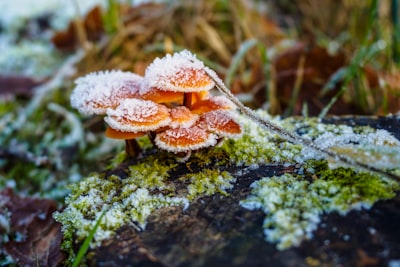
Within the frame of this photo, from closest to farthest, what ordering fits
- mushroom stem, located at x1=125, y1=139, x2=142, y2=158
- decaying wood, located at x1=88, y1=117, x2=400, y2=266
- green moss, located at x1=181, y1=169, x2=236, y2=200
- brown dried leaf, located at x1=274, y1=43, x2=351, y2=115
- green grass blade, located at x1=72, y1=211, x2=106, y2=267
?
1. decaying wood, located at x1=88, y1=117, x2=400, y2=266
2. green grass blade, located at x1=72, y1=211, x2=106, y2=267
3. green moss, located at x1=181, y1=169, x2=236, y2=200
4. mushroom stem, located at x1=125, y1=139, x2=142, y2=158
5. brown dried leaf, located at x1=274, y1=43, x2=351, y2=115

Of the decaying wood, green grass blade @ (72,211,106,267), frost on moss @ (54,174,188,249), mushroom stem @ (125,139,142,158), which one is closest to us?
the decaying wood

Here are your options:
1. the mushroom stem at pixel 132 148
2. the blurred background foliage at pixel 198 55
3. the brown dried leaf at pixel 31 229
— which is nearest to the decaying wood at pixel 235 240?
the mushroom stem at pixel 132 148

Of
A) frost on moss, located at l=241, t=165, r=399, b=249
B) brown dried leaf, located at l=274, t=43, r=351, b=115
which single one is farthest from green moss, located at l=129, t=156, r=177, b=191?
brown dried leaf, located at l=274, t=43, r=351, b=115

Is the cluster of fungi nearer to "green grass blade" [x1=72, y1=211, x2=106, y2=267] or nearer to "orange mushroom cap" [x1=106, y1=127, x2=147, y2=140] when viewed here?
"orange mushroom cap" [x1=106, y1=127, x2=147, y2=140]

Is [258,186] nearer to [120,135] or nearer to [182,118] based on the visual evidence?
[182,118]

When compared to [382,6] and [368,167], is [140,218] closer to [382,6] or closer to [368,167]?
[368,167]

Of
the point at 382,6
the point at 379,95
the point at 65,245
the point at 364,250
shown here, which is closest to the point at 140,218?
the point at 65,245

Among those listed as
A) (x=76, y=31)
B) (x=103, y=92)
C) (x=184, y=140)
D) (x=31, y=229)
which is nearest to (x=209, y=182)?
(x=184, y=140)
